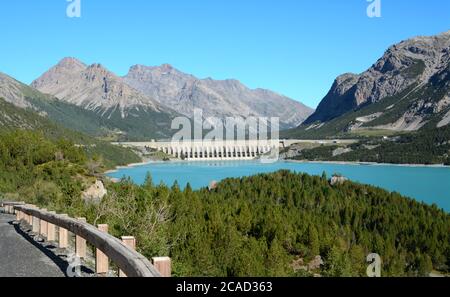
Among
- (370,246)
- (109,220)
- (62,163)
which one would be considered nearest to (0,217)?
(109,220)

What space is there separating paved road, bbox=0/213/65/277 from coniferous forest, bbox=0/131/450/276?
1410 cm

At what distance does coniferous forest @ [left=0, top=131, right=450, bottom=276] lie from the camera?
38.1 meters

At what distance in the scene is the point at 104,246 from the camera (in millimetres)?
9305

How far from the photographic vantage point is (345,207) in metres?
73.8

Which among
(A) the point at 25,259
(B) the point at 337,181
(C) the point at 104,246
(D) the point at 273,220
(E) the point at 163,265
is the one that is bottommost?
(D) the point at 273,220

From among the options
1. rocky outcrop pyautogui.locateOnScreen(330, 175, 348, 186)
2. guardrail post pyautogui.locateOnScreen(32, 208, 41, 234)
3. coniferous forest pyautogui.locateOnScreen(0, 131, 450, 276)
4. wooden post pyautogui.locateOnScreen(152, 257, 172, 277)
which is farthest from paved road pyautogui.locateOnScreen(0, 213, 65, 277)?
rocky outcrop pyautogui.locateOnScreen(330, 175, 348, 186)

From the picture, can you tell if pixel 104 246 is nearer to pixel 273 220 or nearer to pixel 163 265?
pixel 163 265

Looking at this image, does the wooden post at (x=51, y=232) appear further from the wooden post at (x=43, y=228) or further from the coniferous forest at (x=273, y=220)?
the coniferous forest at (x=273, y=220)

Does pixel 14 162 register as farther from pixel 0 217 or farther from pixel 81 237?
pixel 81 237

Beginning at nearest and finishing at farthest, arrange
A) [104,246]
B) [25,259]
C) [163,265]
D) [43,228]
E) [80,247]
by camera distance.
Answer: [163,265] < [104,246] < [80,247] < [25,259] < [43,228]

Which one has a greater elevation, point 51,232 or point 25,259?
point 51,232

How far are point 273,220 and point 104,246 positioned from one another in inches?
1845

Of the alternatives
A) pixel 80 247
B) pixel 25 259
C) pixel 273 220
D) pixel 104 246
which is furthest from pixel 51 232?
pixel 273 220

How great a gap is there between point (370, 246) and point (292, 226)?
942cm
